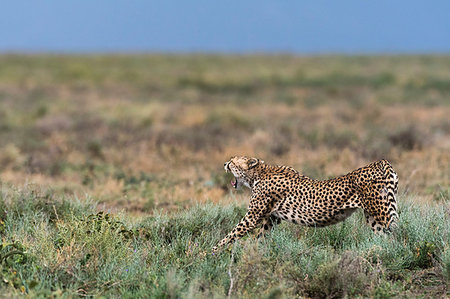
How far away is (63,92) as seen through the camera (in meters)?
30.9

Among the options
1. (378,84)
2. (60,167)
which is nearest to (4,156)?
(60,167)

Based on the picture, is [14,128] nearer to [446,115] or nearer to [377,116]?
[377,116]

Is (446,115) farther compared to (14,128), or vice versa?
(446,115)

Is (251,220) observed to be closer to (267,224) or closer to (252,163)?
(267,224)

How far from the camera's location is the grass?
5.29 meters

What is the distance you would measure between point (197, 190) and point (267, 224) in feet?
12.4

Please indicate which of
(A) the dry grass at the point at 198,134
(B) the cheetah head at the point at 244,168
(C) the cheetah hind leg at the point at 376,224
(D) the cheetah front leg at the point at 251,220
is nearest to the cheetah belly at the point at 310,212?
(D) the cheetah front leg at the point at 251,220

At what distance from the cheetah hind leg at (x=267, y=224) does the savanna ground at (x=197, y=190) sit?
0.25m

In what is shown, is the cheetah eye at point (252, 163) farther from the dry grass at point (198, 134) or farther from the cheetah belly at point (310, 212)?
the dry grass at point (198, 134)

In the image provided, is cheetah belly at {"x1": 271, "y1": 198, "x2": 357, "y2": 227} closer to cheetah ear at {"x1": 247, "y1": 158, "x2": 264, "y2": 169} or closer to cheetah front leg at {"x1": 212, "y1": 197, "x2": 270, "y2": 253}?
cheetah front leg at {"x1": 212, "y1": 197, "x2": 270, "y2": 253}

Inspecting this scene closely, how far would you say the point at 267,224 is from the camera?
6.84 metres

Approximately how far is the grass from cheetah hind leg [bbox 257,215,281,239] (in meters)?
0.14

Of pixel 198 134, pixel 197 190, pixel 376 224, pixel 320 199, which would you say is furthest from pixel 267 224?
pixel 198 134

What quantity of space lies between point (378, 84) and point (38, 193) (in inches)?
1256
